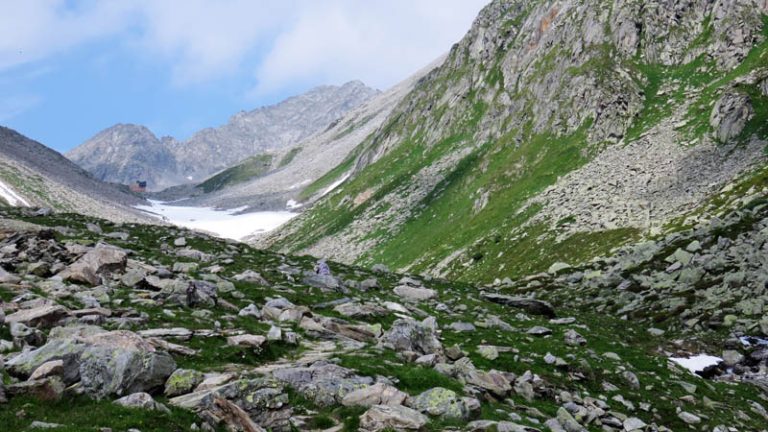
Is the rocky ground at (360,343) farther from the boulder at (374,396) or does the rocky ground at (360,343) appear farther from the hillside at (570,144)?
the hillside at (570,144)

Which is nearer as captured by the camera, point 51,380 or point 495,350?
point 51,380

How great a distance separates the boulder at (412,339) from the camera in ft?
81.9

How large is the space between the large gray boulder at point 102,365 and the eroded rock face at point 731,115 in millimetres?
72208

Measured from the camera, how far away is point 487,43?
6373 inches

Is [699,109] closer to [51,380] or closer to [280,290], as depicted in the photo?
[280,290]

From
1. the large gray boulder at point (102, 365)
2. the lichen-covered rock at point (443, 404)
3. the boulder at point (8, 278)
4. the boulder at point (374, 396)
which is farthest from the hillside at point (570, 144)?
the large gray boulder at point (102, 365)

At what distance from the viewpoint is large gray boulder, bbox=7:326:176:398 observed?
632 inches

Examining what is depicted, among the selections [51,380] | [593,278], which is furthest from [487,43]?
[51,380]

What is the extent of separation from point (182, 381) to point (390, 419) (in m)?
6.23

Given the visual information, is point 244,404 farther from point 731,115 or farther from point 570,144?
point 570,144

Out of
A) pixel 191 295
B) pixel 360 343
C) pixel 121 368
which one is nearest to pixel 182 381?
pixel 121 368

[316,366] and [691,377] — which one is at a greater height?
[316,366]

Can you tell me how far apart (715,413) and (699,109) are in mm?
66149

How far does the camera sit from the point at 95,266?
Result: 30312 mm
